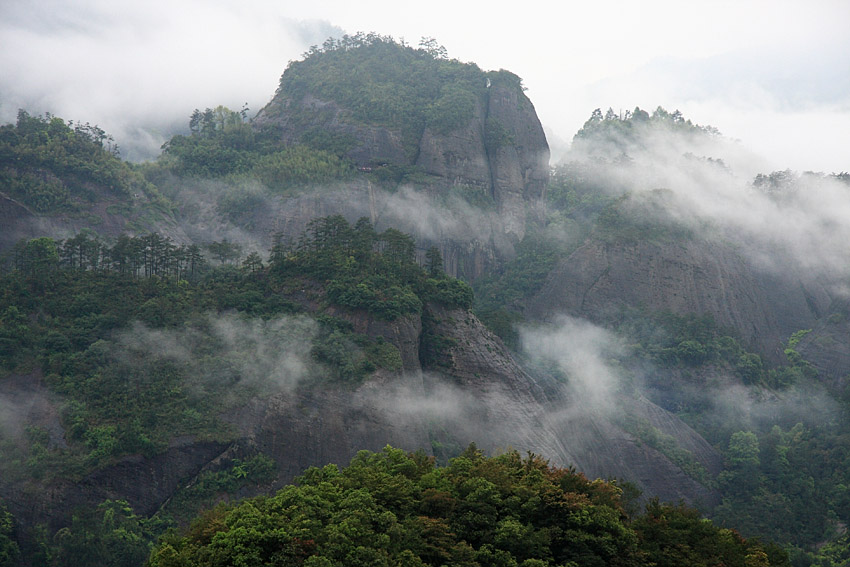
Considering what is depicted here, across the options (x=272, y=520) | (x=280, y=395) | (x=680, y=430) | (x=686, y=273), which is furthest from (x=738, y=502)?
(x=272, y=520)

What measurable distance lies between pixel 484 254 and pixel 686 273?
20544mm

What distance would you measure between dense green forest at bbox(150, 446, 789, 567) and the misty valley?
0.15 m

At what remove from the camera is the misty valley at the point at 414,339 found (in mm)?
40438

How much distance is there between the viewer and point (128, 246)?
68.1 meters

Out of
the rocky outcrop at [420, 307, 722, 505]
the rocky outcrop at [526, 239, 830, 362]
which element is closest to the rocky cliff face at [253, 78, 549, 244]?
the rocky outcrop at [526, 239, 830, 362]

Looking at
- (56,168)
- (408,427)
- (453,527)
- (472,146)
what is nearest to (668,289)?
(472,146)

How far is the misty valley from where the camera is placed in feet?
133

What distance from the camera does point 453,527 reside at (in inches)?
1507

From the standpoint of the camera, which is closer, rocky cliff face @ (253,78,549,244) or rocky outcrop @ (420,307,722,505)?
rocky outcrop @ (420,307,722,505)

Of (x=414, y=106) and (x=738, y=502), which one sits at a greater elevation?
(x=414, y=106)

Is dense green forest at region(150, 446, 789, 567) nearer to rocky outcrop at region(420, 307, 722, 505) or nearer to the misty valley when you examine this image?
the misty valley

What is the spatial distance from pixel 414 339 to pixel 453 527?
29659 mm

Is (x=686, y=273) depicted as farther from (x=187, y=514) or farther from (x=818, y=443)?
(x=187, y=514)

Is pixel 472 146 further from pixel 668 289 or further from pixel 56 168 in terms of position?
pixel 56 168
